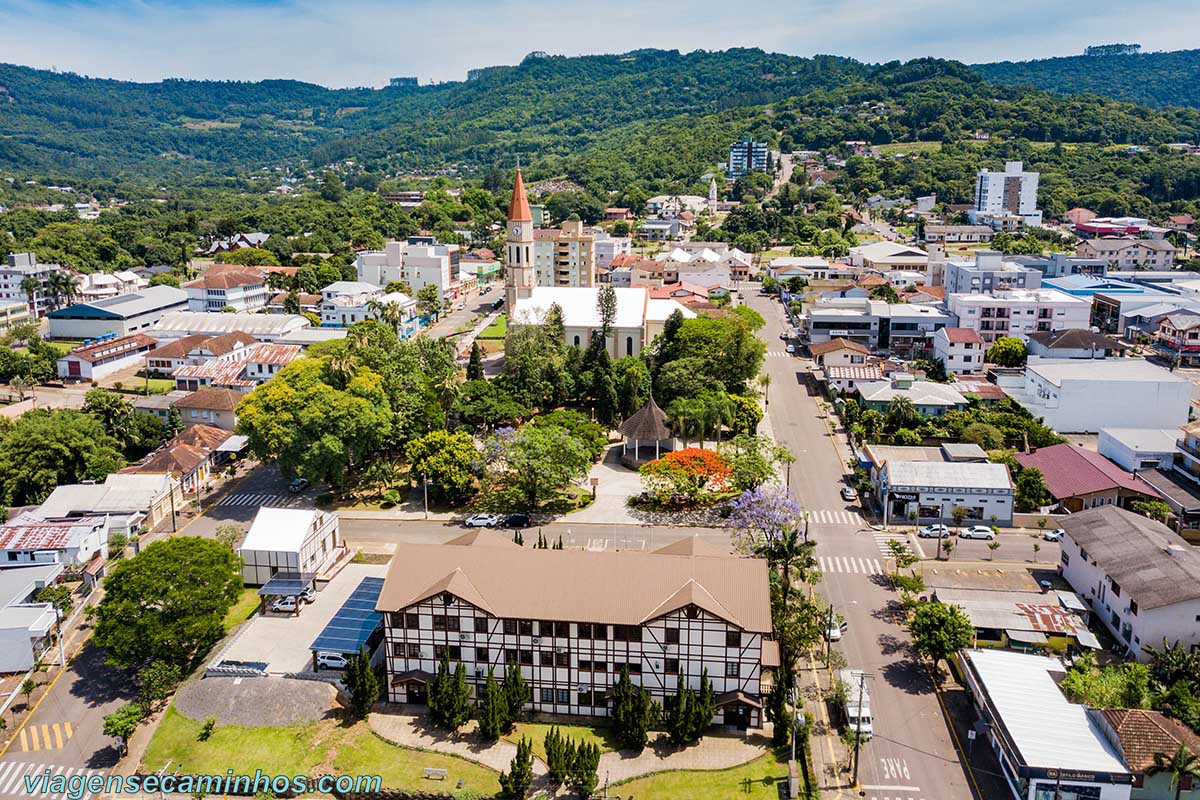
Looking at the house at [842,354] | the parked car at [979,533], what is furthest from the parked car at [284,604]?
the house at [842,354]

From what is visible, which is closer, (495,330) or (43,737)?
(43,737)

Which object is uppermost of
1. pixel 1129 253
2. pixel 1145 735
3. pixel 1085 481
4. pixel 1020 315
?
pixel 1129 253

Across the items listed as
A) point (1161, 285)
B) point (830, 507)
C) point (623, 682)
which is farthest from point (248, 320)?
point (1161, 285)

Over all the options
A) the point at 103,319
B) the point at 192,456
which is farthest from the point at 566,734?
the point at 103,319

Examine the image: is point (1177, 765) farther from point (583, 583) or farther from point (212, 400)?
point (212, 400)

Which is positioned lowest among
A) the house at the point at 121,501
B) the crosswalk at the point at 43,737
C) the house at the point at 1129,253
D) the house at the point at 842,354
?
the crosswalk at the point at 43,737

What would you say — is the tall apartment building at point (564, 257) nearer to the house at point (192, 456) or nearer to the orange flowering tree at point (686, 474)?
the house at point (192, 456)

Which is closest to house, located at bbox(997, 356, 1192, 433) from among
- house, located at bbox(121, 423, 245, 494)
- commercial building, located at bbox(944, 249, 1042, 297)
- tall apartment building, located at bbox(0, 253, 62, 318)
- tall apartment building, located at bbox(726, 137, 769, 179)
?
commercial building, located at bbox(944, 249, 1042, 297)
